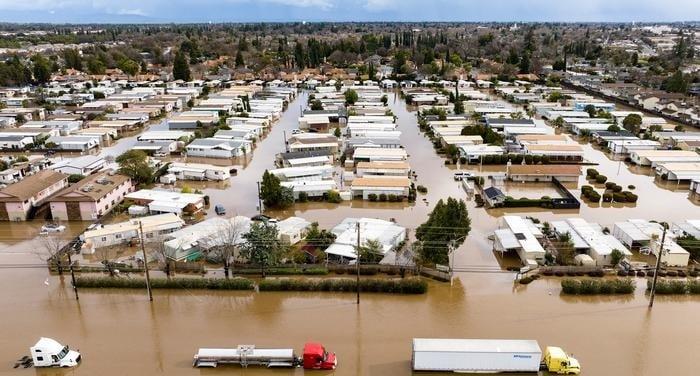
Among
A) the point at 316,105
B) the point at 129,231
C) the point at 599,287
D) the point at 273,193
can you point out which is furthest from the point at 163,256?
the point at 316,105

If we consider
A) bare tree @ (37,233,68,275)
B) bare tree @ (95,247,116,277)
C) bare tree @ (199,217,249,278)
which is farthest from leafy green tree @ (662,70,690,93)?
bare tree @ (37,233,68,275)

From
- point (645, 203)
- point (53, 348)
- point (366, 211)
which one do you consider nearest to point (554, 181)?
point (645, 203)

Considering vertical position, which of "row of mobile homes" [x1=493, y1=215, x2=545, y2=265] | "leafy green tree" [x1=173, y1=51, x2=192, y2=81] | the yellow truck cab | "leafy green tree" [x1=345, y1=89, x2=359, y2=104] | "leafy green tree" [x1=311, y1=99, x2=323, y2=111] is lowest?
the yellow truck cab

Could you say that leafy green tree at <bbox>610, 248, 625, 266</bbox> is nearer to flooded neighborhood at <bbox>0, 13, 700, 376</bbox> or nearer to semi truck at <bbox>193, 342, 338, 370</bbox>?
flooded neighborhood at <bbox>0, 13, 700, 376</bbox>

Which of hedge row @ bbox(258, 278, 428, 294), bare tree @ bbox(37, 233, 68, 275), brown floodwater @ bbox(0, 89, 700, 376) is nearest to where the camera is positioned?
brown floodwater @ bbox(0, 89, 700, 376)

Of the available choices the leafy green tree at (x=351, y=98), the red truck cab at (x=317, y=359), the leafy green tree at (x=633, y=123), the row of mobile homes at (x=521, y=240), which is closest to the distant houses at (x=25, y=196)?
the red truck cab at (x=317, y=359)

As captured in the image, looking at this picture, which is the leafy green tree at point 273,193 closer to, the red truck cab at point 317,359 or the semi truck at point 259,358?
the semi truck at point 259,358

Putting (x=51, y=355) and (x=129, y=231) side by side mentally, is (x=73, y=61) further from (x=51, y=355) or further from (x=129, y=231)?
(x=51, y=355)
